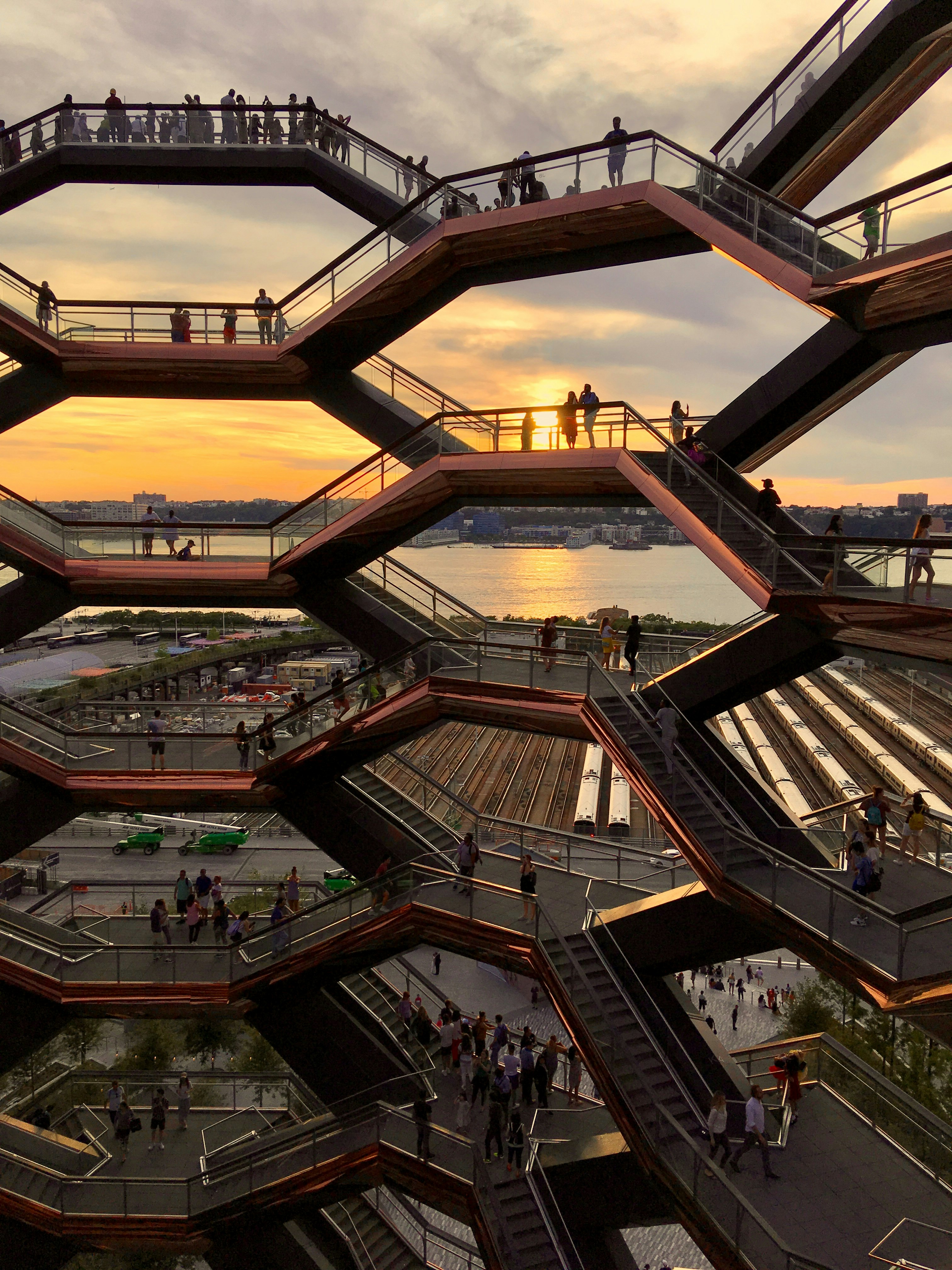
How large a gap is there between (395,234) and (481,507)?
18.3 ft

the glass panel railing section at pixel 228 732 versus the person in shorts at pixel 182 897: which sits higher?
the glass panel railing section at pixel 228 732

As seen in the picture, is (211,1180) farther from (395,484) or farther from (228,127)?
(228,127)

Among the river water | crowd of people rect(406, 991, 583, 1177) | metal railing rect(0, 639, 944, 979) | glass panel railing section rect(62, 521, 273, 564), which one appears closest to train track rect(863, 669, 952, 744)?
the river water

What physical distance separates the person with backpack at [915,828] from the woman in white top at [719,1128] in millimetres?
4418

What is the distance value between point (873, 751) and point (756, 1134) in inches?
1380

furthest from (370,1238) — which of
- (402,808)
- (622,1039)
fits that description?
(622,1039)

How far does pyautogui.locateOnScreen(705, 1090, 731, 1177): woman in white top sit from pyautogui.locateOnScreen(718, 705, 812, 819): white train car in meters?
13.8

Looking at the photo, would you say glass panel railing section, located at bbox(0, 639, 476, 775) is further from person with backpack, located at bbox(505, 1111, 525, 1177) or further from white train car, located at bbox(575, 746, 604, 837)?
white train car, located at bbox(575, 746, 604, 837)

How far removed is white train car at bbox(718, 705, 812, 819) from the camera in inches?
1380

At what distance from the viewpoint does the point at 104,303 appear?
58.2 feet

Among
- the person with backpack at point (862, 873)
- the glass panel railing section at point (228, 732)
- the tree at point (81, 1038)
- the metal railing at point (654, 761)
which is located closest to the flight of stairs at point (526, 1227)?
the metal railing at point (654, 761)

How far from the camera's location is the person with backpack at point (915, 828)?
511 inches

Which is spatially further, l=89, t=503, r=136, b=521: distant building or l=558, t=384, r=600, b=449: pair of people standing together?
l=89, t=503, r=136, b=521: distant building

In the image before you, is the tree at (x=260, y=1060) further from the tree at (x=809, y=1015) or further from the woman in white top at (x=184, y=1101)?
the tree at (x=809, y=1015)
